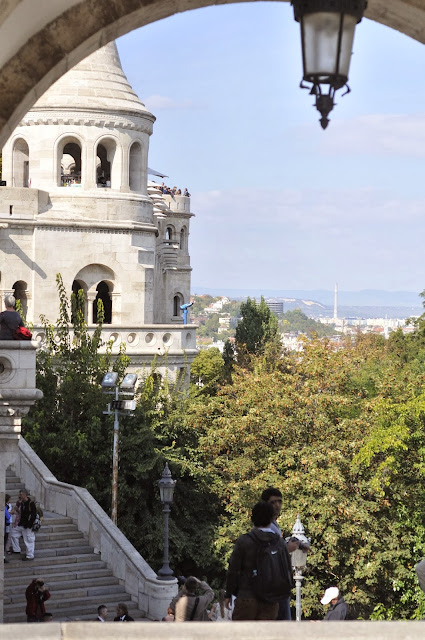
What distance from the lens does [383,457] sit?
3412cm

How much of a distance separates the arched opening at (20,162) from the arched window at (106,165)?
269 centimetres

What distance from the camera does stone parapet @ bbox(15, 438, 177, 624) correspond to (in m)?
22.5

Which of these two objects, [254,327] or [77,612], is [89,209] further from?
[254,327]

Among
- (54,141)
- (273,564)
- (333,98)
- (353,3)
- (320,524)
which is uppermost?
(54,141)

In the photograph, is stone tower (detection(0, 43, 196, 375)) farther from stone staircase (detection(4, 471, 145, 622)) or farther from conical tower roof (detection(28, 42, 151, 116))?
stone staircase (detection(4, 471, 145, 622))

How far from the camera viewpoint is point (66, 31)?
6.66 meters

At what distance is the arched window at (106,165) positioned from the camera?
162ft

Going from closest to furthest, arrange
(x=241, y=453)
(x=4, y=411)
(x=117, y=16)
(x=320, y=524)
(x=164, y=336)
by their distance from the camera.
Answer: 1. (x=117, y=16)
2. (x=4, y=411)
3. (x=320, y=524)
4. (x=241, y=453)
5. (x=164, y=336)

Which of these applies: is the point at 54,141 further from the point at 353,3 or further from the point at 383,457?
the point at 353,3

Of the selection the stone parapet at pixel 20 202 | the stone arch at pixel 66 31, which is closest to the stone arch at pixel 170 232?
the stone parapet at pixel 20 202

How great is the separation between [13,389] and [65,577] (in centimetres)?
534

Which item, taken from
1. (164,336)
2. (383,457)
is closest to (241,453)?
(383,457)

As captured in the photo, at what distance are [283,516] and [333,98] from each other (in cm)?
2763

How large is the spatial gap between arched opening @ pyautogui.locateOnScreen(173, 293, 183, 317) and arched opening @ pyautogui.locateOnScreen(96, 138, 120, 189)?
34.1 ft
